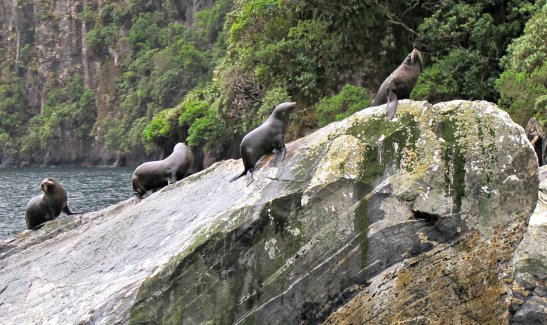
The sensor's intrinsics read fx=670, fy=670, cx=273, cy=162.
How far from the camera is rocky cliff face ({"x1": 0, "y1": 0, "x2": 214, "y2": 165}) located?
7850cm

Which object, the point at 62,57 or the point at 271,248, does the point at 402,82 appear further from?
the point at 62,57

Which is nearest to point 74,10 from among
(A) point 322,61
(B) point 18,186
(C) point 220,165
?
(B) point 18,186

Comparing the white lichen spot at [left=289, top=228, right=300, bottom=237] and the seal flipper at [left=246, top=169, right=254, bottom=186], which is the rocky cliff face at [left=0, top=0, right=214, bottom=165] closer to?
the seal flipper at [left=246, top=169, right=254, bottom=186]

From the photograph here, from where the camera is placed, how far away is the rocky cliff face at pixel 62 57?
7850cm

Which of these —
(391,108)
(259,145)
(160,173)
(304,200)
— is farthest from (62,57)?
(304,200)

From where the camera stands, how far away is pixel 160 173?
10641 mm

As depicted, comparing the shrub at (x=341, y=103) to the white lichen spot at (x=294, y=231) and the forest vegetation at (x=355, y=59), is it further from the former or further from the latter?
the white lichen spot at (x=294, y=231)

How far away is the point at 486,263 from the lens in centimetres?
743

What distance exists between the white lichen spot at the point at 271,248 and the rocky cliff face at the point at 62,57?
68.8 m

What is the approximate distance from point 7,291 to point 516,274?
619 centimetres

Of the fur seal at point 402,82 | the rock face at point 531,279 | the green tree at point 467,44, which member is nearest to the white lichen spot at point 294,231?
the fur seal at point 402,82

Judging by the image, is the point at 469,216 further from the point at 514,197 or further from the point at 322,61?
the point at 322,61

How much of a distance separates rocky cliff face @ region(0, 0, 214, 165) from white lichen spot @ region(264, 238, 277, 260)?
6880 cm

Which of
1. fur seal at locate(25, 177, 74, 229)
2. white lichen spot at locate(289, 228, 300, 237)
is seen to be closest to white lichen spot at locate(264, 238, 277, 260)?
white lichen spot at locate(289, 228, 300, 237)
